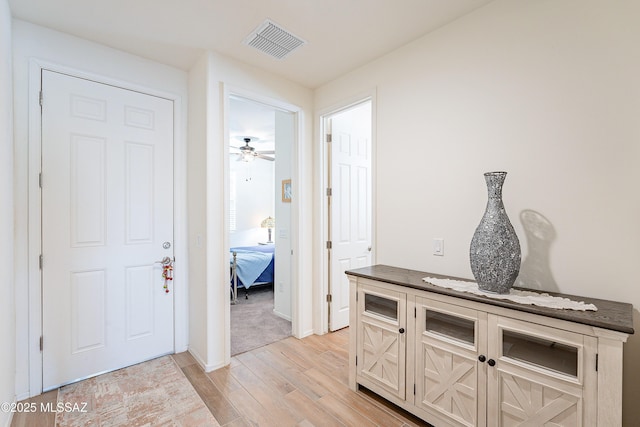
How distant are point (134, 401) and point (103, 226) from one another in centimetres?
135

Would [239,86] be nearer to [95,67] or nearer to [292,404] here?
[95,67]

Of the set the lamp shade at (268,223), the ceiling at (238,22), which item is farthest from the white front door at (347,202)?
the lamp shade at (268,223)

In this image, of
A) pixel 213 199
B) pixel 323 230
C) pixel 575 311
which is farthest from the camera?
pixel 323 230

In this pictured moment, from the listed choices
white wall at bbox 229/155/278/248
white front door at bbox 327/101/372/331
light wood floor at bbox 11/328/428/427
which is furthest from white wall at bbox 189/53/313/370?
white wall at bbox 229/155/278/248

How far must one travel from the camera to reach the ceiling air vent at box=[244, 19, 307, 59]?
2.19m

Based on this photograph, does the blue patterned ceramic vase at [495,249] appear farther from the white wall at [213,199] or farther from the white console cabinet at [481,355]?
the white wall at [213,199]

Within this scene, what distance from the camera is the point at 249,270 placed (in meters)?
A: 4.51

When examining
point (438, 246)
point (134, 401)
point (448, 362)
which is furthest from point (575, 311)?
point (134, 401)

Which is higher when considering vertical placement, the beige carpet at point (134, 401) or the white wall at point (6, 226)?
the white wall at point (6, 226)

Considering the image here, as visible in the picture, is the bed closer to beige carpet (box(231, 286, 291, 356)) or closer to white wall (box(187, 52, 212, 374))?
beige carpet (box(231, 286, 291, 356))

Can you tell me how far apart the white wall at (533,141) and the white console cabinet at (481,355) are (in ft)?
0.98

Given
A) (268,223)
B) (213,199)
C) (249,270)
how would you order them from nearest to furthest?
(213,199) → (249,270) → (268,223)

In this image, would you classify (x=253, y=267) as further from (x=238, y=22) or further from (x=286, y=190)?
(x=238, y=22)

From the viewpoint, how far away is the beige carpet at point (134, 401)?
1.87 meters
